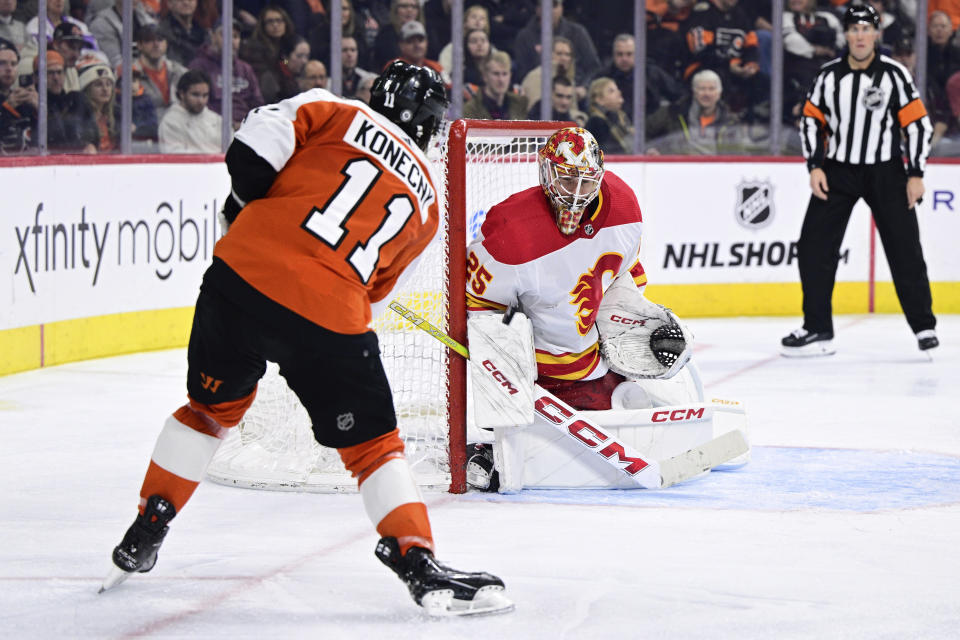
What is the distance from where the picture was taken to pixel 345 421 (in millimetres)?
2510

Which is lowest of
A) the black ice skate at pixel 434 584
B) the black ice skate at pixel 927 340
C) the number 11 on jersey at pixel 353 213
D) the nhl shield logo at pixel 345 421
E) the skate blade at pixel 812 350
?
the skate blade at pixel 812 350

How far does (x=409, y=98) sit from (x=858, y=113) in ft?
13.4

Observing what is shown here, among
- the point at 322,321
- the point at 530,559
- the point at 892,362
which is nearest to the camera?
the point at 322,321

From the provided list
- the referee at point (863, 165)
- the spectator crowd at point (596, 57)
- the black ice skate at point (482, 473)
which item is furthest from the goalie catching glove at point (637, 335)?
the spectator crowd at point (596, 57)

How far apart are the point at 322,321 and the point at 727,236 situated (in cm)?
569

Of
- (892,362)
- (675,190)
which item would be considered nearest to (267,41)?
(675,190)

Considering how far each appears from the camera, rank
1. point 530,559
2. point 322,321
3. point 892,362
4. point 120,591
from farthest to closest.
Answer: point 892,362, point 530,559, point 120,591, point 322,321

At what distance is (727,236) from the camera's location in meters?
7.93

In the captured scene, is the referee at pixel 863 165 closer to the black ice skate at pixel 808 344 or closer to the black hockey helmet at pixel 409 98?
the black ice skate at pixel 808 344

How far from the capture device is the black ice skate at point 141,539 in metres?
2.66

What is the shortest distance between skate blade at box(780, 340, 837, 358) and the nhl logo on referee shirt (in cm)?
104

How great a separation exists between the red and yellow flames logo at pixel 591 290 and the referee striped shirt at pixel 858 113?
278 centimetres

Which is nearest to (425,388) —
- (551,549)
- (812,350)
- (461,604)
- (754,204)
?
(551,549)

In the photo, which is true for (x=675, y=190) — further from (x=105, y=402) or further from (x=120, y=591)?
(x=120, y=591)
